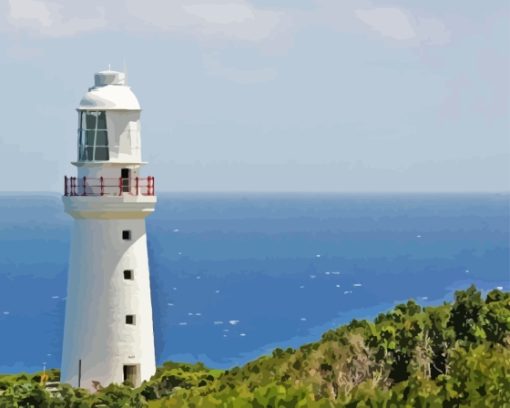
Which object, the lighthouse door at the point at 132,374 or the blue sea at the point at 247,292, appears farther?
the blue sea at the point at 247,292

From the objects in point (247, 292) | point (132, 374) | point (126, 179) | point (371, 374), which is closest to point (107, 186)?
point (126, 179)

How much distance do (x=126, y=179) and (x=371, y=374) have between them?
8.91m

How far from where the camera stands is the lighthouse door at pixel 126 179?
1438 inches

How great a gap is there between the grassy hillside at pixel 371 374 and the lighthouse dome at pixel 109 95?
22.1 feet

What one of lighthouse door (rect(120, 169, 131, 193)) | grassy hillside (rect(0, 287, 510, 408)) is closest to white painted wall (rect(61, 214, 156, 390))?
lighthouse door (rect(120, 169, 131, 193))

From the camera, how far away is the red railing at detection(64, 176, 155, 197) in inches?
1431

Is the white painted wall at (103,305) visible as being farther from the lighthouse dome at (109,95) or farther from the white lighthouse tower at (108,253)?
the lighthouse dome at (109,95)

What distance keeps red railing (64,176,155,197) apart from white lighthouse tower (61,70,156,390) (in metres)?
0.02

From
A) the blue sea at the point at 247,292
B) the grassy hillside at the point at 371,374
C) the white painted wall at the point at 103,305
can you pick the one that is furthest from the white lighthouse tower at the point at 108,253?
the blue sea at the point at 247,292

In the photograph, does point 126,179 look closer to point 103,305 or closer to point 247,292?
point 103,305

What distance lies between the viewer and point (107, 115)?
36.8 m

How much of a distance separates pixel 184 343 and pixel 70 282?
5973cm

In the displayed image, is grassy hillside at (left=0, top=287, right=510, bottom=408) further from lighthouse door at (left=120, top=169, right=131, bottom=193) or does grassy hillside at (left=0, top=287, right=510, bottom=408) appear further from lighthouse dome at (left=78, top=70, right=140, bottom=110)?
lighthouse dome at (left=78, top=70, right=140, bottom=110)

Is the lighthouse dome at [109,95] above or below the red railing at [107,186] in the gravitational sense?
above
